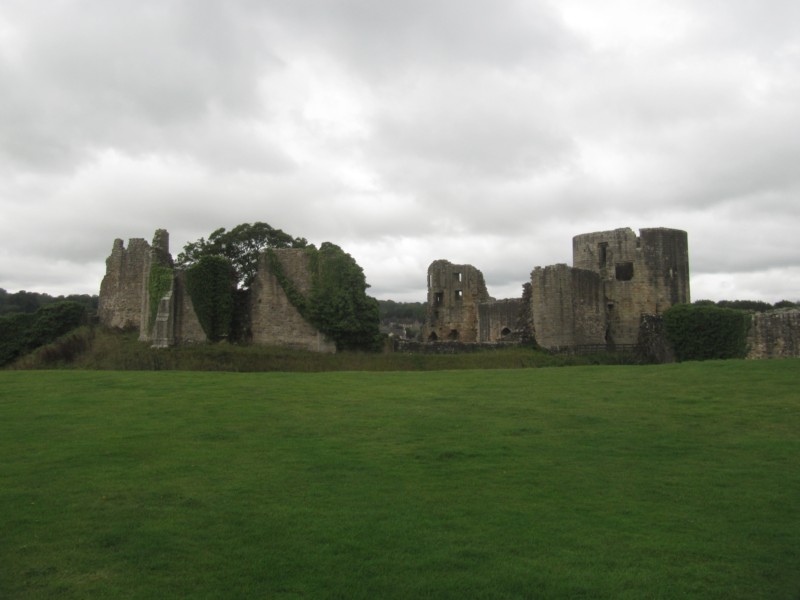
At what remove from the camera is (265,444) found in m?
9.89

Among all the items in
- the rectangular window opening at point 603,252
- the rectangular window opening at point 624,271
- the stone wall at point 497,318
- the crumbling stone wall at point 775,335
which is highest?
the rectangular window opening at point 603,252

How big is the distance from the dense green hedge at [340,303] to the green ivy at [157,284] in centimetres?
581

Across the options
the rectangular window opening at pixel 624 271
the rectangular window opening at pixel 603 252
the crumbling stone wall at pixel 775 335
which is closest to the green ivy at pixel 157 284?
the rectangular window opening at pixel 603 252

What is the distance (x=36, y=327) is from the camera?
1628 inches

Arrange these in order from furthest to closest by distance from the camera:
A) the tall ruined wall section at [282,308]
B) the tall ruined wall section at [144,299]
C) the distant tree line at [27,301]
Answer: the distant tree line at [27,301]
the tall ruined wall section at [282,308]
the tall ruined wall section at [144,299]

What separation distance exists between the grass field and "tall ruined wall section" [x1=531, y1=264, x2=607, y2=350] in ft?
64.4

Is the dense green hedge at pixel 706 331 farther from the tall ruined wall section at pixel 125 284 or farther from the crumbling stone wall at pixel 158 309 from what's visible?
the tall ruined wall section at pixel 125 284

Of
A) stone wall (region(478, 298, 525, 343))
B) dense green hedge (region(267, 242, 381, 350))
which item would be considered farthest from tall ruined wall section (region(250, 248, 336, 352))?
stone wall (region(478, 298, 525, 343))

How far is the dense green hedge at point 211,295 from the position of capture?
33.1 m

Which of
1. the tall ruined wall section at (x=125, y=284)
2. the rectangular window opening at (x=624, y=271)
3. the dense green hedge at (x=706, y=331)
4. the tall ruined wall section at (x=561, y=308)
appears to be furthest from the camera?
the tall ruined wall section at (x=125, y=284)

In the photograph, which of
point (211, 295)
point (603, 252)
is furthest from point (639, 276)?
point (211, 295)

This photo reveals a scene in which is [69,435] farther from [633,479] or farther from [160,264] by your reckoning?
[160,264]

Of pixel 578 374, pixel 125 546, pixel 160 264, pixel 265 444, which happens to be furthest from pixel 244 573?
pixel 160 264

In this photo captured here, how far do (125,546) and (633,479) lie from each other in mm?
5694
